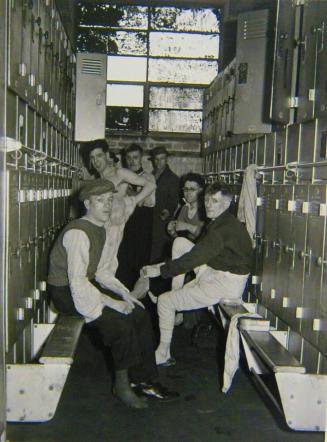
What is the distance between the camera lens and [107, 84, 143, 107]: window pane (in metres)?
7.42

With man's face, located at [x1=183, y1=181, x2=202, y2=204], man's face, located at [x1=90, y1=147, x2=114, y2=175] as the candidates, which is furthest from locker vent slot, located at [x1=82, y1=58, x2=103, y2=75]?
man's face, located at [x1=183, y1=181, x2=202, y2=204]

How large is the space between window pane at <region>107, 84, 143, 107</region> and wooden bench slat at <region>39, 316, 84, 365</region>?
466 centimetres

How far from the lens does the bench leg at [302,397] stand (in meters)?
2.64

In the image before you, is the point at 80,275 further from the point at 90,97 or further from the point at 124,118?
the point at 124,118

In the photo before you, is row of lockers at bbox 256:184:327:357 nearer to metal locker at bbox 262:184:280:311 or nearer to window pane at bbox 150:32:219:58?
metal locker at bbox 262:184:280:311

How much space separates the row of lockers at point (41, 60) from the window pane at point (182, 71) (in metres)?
2.19

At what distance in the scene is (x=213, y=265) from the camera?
12.2 feet

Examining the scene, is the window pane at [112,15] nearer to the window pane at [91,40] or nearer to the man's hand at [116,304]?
the window pane at [91,40]

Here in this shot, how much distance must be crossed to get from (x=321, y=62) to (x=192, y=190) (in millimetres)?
2130

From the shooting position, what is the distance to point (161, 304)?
374 cm

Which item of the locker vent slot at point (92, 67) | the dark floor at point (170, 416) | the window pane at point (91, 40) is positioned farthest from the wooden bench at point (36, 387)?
the window pane at point (91, 40)

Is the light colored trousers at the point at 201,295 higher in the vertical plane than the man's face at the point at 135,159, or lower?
lower

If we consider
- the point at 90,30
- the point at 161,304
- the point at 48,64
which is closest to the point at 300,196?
the point at 161,304

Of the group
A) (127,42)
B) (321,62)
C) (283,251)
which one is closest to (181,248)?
(283,251)
